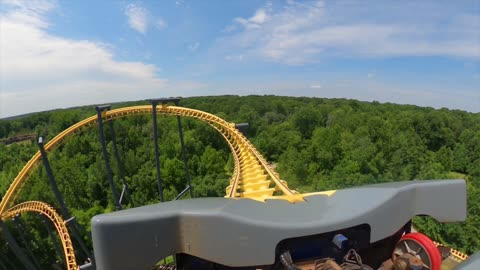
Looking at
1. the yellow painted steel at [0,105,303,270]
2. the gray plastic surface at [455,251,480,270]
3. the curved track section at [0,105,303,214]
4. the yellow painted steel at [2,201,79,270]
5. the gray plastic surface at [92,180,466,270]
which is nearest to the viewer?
the gray plastic surface at [455,251,480,270]

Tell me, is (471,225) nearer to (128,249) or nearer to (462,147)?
(128,249)

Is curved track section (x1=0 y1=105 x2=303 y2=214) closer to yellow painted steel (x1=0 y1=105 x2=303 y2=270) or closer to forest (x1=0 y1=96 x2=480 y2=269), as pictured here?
yellow painted steel (x1=0 y1=105 x2=303 y2=270)

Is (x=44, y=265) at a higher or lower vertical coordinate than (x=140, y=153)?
lower

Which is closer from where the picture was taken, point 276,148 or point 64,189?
point 64,189

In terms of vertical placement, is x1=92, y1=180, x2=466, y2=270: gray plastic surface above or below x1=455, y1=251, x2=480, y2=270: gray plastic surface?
below

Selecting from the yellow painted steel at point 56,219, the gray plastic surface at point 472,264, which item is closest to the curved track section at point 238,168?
the yellow painted steel at point 56,219

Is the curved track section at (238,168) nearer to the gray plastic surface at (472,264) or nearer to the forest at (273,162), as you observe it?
the forest at (273,162)

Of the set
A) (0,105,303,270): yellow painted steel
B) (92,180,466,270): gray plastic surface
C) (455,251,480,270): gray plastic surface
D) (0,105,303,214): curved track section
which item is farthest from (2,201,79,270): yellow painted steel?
(455,251,480,270): gray plastic surface

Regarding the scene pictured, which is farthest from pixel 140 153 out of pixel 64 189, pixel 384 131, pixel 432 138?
pixel 432 138
